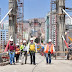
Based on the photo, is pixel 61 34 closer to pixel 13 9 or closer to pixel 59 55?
pixel 59 55

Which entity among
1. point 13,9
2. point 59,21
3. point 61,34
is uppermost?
point 13,9

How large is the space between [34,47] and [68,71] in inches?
144

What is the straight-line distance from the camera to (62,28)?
68.5 feet

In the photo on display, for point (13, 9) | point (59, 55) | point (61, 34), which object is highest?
point (13, 9)

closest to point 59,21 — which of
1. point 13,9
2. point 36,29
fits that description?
point 13,9

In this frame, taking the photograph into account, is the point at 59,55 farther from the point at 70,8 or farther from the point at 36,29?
the point at 36,29

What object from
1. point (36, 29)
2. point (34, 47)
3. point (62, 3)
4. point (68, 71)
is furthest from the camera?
point (36, 29)

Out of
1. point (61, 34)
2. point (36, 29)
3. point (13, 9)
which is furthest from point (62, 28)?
point (36, 29)

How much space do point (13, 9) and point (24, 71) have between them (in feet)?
39.6

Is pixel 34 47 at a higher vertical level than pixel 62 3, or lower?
lower

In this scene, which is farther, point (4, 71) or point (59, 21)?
point (59, 21)

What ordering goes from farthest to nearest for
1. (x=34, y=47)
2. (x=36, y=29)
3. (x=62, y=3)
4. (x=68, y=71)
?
(x=36, y=29)
(x=62, y=3)
(x=34, y=47)
(x=68, y=71)

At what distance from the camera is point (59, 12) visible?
20562 millimetres

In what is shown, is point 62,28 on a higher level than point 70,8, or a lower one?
lower
